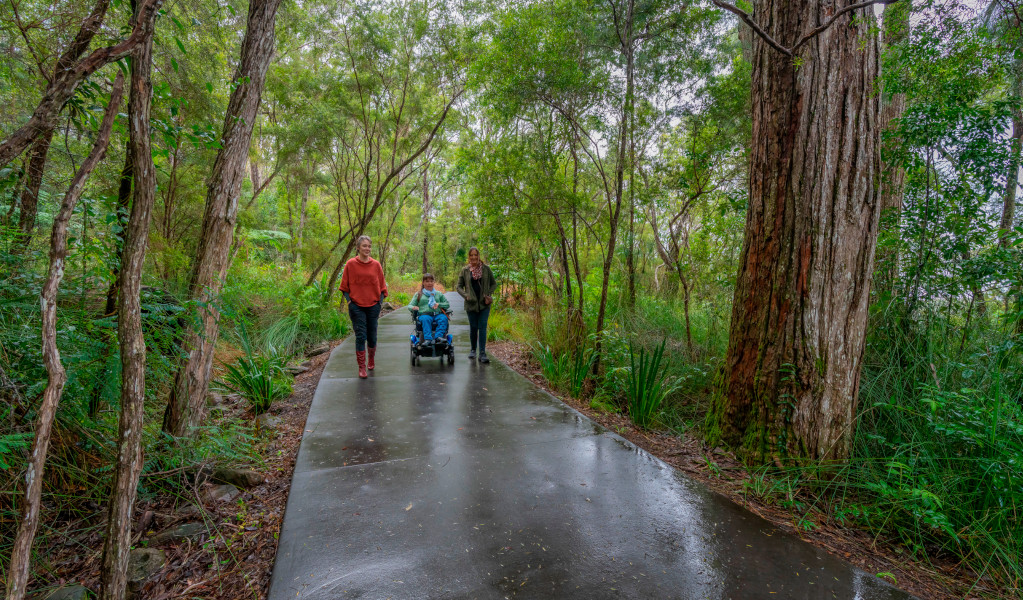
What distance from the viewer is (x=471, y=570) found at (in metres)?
2.07

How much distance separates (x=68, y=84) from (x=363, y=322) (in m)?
4.37

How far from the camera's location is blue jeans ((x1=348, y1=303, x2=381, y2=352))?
5.70 m

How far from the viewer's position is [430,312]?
6.31 m

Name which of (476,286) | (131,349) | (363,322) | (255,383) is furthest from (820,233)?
(255,383)

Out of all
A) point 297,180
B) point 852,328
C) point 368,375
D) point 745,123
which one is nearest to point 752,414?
point 852,328

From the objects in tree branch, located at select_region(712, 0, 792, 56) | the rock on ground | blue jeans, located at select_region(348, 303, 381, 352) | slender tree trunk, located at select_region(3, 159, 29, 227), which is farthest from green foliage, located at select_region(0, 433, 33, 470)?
blue jeans, located at select_region(348, 303, 381, 352)

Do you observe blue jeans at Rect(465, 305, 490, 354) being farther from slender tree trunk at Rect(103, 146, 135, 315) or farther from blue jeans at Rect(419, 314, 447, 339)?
slender tree trunk at Rect(103, 146, 135, 315)

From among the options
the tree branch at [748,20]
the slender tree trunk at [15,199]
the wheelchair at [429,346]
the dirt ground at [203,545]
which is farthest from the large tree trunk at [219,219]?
the wheelchair at [429,346]

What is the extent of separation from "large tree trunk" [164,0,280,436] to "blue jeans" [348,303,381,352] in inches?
95.4

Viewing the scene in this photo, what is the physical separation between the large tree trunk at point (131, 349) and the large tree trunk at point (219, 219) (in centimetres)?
131

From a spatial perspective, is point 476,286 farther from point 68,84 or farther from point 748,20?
point 68,84

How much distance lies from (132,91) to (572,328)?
540 cm

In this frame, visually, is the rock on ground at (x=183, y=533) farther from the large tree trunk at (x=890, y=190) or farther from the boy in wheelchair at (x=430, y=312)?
the large tree trunk at (x=890, y=190)

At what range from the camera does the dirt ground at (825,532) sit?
214 centimetres
